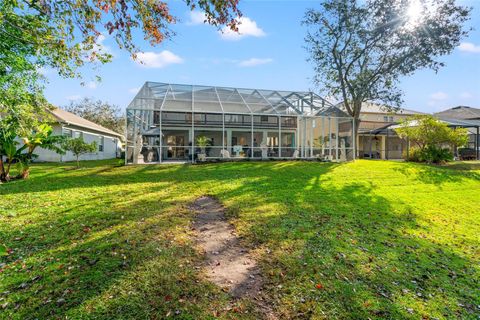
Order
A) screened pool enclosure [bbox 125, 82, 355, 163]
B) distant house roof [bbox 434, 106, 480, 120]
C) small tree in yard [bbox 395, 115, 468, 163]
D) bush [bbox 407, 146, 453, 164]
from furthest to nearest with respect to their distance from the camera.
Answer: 1. distant house roof [bbox 434, 106, 480, 120]
2. bush [bbox 407, 146, 453, 164]
3. small tree in yard [bbox 395, 115, 468, 163]
4. screened pool enclosure [bbox 125, 82, 355, 163]

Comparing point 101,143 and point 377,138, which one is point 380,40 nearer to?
point 377,138

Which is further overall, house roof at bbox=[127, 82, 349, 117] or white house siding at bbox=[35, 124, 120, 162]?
white house siding at bbox=[35, 124, 120, 162]

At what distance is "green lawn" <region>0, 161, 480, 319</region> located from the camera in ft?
10.5

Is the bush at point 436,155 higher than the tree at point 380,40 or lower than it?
lower

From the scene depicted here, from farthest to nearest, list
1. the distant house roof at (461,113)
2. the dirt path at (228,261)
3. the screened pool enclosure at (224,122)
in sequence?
the distant house roof at (461,113), the screened pool enclosure at (224,122), the dirt path at (228,261)

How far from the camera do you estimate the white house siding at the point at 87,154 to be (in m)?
19.9

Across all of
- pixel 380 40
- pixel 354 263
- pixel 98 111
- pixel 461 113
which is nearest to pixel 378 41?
pixel 380 40

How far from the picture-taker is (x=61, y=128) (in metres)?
20.2

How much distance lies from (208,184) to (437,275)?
25.6 ft

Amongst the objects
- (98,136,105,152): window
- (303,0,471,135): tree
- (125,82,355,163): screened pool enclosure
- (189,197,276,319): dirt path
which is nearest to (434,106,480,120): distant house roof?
(303,0,471,135): tree

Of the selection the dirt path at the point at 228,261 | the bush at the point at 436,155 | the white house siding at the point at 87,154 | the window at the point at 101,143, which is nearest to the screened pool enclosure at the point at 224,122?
the bush at the point at 436,155

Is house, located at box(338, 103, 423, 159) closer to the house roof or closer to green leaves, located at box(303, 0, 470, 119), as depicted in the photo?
green leaves, located at box(303, 0, 470, 119)

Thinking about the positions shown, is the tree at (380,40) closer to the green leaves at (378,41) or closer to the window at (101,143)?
the green leaves at (378,41)

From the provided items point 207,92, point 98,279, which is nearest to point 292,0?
point 98,279
